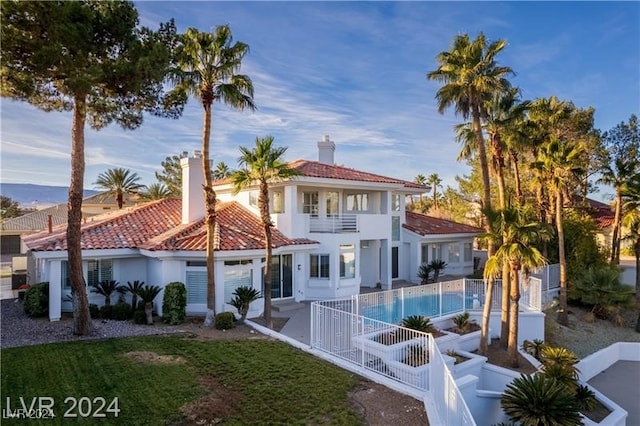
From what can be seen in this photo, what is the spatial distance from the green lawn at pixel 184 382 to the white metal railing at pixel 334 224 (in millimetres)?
10444

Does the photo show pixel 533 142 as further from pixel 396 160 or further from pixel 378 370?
pixel 378 370

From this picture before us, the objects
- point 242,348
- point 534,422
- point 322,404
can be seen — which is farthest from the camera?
point 242,348

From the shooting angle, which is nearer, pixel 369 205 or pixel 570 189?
pixel 369 205

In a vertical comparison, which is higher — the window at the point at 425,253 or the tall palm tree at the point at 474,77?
the tall palm tree at the point at 474,77

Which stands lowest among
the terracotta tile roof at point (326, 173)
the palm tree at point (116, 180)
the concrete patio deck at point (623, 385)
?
the concrete patio deck at point (623, 385)

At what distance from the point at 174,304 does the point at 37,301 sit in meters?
6.49

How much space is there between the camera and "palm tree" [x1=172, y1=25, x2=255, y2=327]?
1616cm

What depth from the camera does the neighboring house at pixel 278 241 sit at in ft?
62.0

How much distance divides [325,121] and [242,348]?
69.5ft

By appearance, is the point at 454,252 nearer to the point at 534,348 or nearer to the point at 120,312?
the point at 534,348

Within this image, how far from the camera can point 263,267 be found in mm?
20516

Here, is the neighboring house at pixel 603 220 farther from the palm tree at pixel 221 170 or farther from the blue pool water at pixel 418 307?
the palm tree at pixel 221 170

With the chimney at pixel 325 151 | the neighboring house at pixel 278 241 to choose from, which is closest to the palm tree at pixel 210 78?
the neighboring house at pixel 278 241

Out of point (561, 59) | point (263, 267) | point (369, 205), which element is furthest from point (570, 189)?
point (263, 267)
